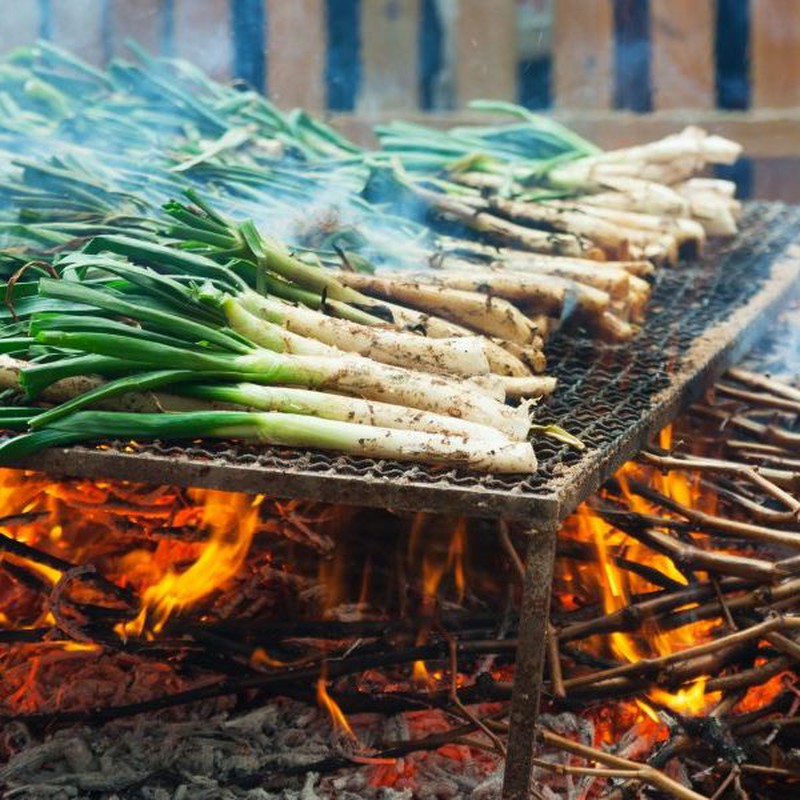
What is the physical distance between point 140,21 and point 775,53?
4.01 meters

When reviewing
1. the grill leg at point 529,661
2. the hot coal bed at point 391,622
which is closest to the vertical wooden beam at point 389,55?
the hot coal bed at point 391,622

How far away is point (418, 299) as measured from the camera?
144 inches

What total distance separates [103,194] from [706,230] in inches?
114

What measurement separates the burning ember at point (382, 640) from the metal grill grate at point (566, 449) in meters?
0.27

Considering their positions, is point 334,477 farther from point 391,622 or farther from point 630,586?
point 630,586

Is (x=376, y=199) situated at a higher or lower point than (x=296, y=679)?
higher

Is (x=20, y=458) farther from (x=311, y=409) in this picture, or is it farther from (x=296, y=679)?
(x=296, y=679)

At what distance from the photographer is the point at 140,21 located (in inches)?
302

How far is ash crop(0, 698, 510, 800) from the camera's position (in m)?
2.86

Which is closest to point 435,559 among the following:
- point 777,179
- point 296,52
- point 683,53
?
point 777,179

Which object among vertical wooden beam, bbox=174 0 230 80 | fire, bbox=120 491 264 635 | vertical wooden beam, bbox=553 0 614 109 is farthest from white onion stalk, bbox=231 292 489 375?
vertical wooden beam, bbox=174 0 230 80

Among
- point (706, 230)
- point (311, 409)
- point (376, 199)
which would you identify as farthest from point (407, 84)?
point (311, 409)

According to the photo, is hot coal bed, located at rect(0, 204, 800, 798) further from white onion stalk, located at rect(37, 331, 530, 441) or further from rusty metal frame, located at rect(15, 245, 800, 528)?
white onion stalk, located at rect(37, 331, 530, 441)

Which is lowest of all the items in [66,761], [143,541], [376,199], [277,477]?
[66,761]
